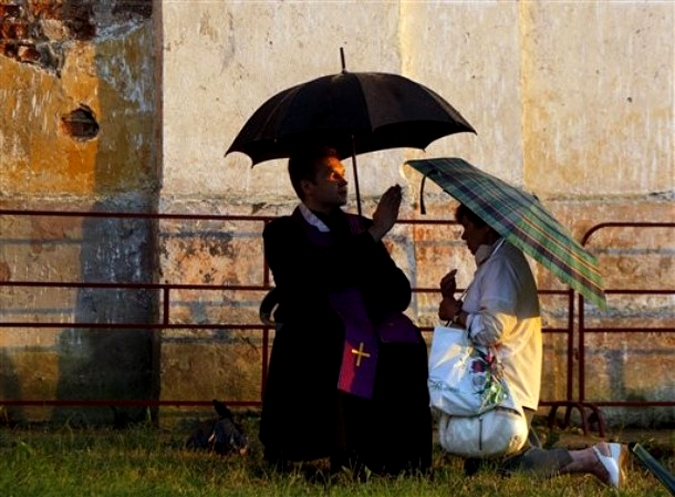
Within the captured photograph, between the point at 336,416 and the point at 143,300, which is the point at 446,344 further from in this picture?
the point at 143,300

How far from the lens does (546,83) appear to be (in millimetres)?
8172

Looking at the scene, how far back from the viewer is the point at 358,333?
6215 millimetres

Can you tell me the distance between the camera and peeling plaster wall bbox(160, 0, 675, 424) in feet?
25.8

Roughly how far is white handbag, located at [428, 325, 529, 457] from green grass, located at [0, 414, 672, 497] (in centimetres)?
19

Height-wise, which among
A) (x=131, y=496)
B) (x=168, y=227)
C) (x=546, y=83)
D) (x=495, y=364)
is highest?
(x=546, y=83)

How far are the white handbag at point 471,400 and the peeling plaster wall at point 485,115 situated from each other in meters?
1.99

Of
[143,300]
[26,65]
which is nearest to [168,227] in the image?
[143,300]

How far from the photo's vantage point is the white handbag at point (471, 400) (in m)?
5.88

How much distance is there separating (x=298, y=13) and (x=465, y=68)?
35.1 inches

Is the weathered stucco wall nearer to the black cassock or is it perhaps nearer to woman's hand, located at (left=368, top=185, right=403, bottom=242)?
the black cassock

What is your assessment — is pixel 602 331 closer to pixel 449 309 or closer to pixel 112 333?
pixel 449 309

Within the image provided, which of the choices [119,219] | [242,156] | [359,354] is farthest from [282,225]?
[119,219]

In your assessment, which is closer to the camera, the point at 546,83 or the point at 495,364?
the point at 495,364

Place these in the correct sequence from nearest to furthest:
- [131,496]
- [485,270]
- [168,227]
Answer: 1. [131,496]
2. [485,270]
3. [168,227]
